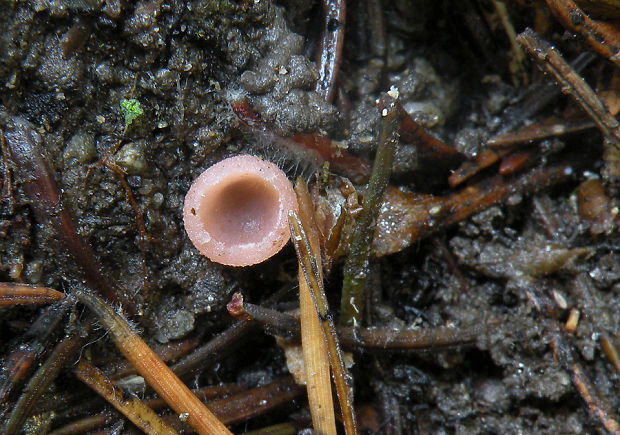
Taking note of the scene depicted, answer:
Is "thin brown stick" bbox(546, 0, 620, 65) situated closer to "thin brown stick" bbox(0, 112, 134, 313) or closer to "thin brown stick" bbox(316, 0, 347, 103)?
"thin brown stick" bbox(316, 0, 347, 103)

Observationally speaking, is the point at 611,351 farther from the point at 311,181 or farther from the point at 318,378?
the point at 311,181

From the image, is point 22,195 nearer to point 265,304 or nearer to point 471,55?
point 265,304

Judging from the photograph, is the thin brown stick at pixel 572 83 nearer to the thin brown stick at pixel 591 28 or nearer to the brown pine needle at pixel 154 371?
the thin brown stick at pixel 591 28

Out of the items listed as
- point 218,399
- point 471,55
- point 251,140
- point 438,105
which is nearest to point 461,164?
point 438,105

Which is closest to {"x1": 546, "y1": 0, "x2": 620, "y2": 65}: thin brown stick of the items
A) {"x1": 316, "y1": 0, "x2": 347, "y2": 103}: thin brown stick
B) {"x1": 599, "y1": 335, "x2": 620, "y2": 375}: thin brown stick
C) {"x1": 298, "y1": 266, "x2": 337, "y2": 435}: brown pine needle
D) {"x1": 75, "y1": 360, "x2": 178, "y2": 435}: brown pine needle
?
{"x1": 316, "y1": 0, "x2": 347, "y2": 103}: thin brown stick

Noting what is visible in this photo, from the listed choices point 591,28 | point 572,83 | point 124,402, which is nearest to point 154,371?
point 124,402

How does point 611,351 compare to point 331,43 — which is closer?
point 611,351

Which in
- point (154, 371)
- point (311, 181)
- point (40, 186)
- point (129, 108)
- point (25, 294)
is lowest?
point (154, 371)
